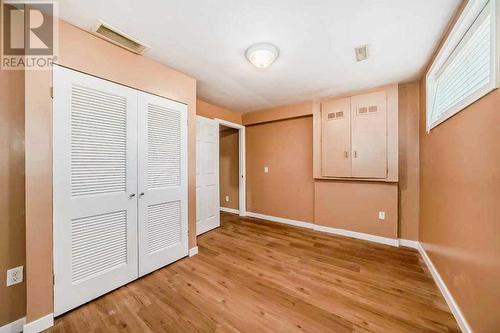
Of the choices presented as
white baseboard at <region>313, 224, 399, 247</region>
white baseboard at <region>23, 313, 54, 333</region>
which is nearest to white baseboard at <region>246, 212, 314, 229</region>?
white baseboard at <region>313, 224, 399, 247</region>

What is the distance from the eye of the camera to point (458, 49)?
1.52 m

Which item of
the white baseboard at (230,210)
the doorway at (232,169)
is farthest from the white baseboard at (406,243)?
the doorway at (232,169)

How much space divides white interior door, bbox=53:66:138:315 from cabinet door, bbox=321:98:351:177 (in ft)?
9.64

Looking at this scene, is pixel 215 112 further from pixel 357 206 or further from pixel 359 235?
pixel 359 235

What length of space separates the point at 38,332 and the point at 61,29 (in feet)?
7.73

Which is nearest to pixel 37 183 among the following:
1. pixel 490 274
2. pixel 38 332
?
pixel 38 332

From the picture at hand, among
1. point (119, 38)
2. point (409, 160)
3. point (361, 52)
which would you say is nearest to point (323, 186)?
point (409, 160)

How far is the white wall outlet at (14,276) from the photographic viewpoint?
1.39 m

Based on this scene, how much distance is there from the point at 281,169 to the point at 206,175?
164 centimetres

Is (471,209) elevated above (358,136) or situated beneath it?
situated beneath

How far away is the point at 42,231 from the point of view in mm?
1441

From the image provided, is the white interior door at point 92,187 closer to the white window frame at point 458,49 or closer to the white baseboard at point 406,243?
the white window frame at point 458,49

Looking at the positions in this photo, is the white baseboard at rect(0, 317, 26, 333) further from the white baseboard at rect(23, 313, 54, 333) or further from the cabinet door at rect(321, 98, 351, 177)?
the cabinet door at rect(321, 98, 351, 177)

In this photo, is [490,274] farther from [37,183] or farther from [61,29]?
[61,29]
